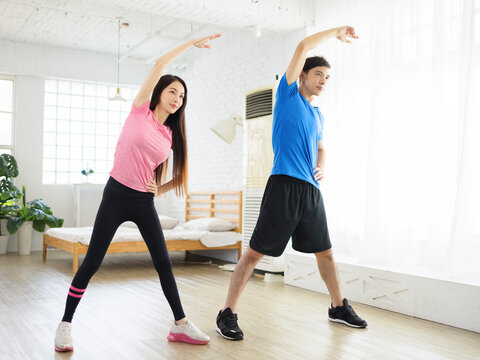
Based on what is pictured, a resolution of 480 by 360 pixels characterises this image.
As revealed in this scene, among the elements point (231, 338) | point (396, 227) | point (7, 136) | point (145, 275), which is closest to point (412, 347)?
point (231, 338)

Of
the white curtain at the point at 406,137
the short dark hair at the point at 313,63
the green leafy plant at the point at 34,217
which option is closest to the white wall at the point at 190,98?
the green leafy plant at the point at 34,217

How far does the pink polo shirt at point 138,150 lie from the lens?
7.77 ft

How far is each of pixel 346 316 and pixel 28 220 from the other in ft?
16.6

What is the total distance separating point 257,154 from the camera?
16.1 feet

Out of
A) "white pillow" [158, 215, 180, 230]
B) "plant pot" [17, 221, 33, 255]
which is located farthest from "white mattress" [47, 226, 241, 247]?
"plant pot" [17, 221, 33, 255]

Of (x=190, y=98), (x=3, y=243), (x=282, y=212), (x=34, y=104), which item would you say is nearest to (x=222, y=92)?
(x=190, y=98)

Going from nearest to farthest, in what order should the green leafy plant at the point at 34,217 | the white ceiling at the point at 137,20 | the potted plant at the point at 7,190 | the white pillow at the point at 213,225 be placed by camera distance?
the white ceiling at the point at 137,20, the white pillow at the point at 213,225, the green leafy plant at the point at 34,217, the potted plant at the point at 7,190

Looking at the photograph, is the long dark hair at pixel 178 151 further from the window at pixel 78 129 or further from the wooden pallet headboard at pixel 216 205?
the window at pixel 78 129

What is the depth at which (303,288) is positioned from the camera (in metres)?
4.32

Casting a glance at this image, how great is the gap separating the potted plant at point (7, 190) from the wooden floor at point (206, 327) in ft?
7.68

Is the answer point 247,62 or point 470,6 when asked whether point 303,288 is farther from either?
point 247,62

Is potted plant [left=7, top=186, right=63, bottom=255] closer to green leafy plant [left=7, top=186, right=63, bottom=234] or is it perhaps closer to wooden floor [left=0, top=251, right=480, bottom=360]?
green leafy plant [left=7, top=186, right=63, bottom=234]

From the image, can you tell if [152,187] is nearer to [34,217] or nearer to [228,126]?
[228,126]

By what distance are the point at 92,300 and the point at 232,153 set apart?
3.10 m
